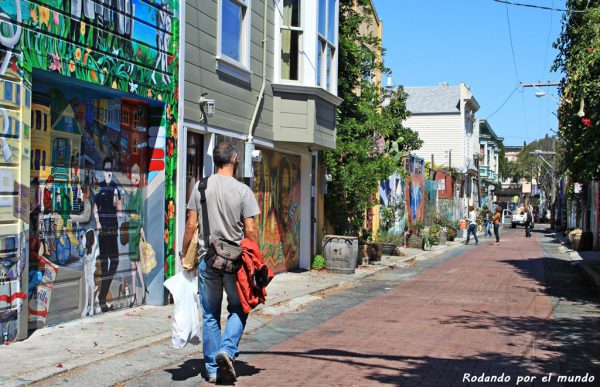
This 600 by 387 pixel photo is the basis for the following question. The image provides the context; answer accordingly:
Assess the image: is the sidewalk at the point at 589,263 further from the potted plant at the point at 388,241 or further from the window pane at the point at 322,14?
the window pane at the point at 322,14

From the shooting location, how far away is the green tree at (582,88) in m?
12.8

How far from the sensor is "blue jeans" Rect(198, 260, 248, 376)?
6051mm

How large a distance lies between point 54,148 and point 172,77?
104 inches

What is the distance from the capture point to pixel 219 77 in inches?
481

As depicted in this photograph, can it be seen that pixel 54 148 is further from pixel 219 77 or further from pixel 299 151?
pixel 299 151

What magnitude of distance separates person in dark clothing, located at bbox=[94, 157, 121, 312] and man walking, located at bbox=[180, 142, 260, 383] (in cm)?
369

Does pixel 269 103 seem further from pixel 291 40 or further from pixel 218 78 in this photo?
pixel 218 78

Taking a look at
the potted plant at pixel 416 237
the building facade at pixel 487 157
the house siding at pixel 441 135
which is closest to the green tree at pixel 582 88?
the potted plant at pixel 416 237

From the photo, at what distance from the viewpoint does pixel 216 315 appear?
6.18 meters

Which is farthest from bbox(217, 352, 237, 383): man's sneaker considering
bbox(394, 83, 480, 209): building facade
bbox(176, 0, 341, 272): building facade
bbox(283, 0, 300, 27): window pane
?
bbox(394, 83, 480, 209): building facade

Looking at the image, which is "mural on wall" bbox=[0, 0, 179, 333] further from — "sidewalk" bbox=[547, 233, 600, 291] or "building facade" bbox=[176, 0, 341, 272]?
"sidewalk" bbox=[547, 233, 600, 291]

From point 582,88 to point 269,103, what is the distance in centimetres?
608

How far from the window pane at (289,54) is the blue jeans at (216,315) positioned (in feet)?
30.7

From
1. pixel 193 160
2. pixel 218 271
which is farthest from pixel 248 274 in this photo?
pixel 193 160
